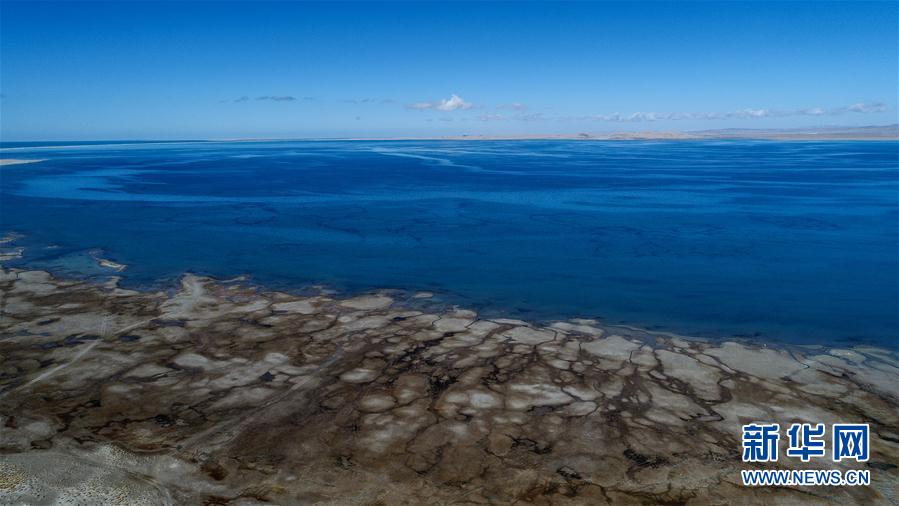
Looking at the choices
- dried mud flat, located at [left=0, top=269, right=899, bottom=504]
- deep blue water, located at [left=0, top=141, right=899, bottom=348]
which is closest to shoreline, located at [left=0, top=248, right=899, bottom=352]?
deep blue water, located at [left=0, top=141, right=899, bottom=348]

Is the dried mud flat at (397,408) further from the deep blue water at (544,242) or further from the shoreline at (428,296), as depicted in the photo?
the deep blue water at (544,242)

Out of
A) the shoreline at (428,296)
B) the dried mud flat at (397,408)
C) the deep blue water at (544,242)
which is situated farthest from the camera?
the deep blue water at (544,242)

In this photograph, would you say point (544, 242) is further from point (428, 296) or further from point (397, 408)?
point (397, 408)

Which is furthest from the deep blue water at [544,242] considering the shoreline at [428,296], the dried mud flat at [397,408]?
the dried mud flat at [397,408]

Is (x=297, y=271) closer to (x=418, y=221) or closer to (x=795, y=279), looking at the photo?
(x=418, y=221)

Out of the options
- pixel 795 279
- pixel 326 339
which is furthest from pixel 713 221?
pixel 326 339

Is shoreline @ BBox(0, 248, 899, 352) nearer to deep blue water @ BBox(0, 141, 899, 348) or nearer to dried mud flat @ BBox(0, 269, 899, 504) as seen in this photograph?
deep blue water @ BBox(0, 141, 899, 348)

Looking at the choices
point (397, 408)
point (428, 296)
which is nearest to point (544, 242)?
point (428, 296)
